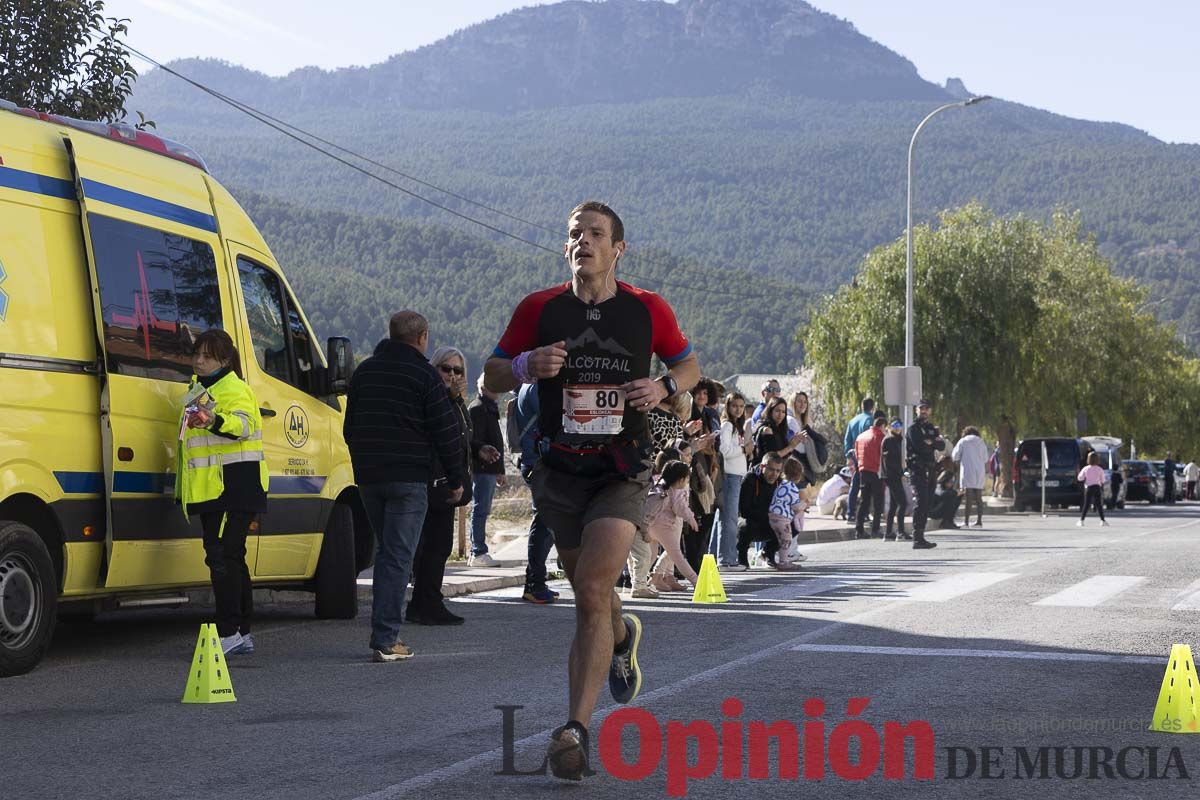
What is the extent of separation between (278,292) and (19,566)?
131 inches

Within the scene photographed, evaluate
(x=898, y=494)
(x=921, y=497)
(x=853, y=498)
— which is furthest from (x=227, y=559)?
(x=853, y=498)

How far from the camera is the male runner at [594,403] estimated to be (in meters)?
6.11

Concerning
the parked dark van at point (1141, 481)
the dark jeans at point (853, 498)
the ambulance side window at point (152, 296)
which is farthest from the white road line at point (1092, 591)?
the parked dark van at point (1141, 481)

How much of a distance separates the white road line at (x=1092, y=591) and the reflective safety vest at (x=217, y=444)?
6.46 meters

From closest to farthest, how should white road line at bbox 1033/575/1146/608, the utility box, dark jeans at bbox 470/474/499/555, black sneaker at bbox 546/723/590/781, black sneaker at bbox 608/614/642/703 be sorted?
black sneaker at bbox 546/723/590/781, black sneaker at bbox 608/614/642/703, white road line at bbox 1033/575/1146/608, dark jeans at bbox 470/474/499/555, the utility box

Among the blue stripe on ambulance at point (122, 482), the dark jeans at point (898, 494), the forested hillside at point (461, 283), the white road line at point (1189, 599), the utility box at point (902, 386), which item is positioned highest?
the forested hillside at point (461, 283)

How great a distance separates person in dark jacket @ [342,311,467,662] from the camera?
9.65 metres

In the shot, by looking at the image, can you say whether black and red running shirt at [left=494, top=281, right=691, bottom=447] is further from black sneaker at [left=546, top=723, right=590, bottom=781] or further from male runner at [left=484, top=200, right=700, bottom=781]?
black sneaker at [left=546, top=723, right=590, bottom=781]

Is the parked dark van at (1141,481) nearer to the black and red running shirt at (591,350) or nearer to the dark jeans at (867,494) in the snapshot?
the dark jeans at (867,494)

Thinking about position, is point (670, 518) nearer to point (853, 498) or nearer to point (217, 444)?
point (217, 444)

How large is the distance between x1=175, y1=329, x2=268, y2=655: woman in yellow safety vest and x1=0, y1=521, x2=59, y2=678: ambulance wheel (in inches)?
36.4

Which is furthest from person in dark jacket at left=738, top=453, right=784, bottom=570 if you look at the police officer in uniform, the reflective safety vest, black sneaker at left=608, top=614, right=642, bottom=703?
black sneaker at left=608, top=614, right=642, bottom=703

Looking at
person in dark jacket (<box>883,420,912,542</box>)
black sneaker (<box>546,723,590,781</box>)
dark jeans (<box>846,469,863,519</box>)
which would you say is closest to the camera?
black sneaker (<box>546,723,590,781</box>)

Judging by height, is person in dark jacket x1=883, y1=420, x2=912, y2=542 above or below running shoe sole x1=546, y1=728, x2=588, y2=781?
above
